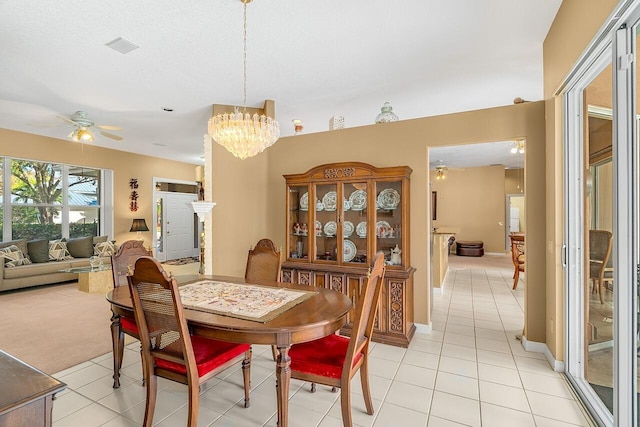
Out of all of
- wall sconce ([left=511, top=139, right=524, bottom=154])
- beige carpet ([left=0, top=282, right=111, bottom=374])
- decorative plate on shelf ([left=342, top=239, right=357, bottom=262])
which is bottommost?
beige carpet ([left=0, top=282, right=111, bottom=374])

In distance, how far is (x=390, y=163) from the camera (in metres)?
3.56

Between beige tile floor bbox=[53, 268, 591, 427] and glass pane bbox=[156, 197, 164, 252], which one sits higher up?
glass pane bbox=[156, 197, 164, 252]

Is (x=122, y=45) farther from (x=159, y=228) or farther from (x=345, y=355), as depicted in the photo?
(x=159, y=228)

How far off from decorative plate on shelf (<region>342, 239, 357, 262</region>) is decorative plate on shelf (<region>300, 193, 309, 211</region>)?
2.26 ft

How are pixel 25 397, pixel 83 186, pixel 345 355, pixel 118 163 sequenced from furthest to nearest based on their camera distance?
pixel 118 163 → pixel 83 186 → pixel 345 355 → pixel 25 397

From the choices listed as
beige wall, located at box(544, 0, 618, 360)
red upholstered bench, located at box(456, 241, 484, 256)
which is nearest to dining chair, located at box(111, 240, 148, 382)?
Result: beige wall, located at box(544, 0, 618, 360)

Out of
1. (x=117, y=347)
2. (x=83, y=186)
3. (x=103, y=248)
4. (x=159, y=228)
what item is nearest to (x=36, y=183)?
(x=83, y=186)

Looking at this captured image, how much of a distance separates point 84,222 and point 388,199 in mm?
6861

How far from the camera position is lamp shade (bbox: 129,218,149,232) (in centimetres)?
711

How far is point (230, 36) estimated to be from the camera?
274cm

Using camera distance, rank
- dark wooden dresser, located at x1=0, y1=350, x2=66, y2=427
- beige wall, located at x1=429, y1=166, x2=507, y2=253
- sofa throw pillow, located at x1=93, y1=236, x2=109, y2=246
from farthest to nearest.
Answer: beige wall, located at x1=429, y1=166, x2=507, y2=253
sofa throw pillow, located at x1=93, y1=236, x2=109, y2=246
dark wooden dresser, located at x1=0, y1=350, x2=66, y2=427

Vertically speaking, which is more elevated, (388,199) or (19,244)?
(388,199)

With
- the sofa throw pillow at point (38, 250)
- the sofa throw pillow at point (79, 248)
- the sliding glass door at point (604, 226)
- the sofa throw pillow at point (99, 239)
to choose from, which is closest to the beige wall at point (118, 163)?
the sofa throw pillow at point (99, 239)

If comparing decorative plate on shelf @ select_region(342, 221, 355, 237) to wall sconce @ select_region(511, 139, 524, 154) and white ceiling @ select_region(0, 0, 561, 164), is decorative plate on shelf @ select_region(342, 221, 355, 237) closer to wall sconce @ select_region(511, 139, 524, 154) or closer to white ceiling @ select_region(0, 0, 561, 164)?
white ceiling @ select_region(0, 0, 561, 164)
